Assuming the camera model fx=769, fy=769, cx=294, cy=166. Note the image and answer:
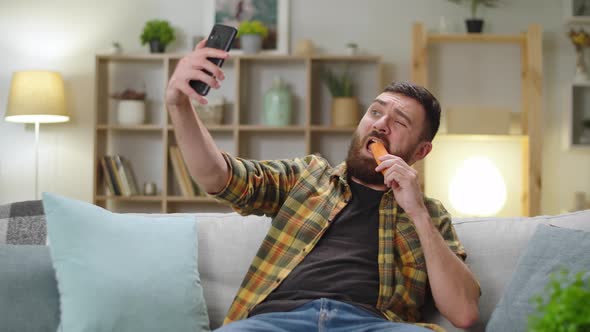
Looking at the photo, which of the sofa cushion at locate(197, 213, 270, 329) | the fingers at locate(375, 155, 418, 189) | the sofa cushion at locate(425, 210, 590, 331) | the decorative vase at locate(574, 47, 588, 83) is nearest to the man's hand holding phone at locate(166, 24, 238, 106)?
the fingers at locate(375, 155, 418, 189)

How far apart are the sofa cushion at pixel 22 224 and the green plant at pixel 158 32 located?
2675 mm

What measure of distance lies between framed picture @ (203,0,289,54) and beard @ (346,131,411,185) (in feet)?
9.18

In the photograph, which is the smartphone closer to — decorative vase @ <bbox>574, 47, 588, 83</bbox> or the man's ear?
the man's ear

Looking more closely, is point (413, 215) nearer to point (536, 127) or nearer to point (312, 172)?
point (312, 172)

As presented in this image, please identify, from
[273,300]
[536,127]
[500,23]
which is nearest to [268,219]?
[273,300]

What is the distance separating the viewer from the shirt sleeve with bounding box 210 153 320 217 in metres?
1.92

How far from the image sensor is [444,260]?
185cm

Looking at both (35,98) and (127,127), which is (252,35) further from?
(35,98)

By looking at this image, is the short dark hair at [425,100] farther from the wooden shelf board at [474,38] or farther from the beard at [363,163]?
the wooden shelf board at [474,38]

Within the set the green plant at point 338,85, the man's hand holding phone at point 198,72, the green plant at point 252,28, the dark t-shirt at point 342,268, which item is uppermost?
the green plant at point 252,28

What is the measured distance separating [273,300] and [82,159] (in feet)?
11.0

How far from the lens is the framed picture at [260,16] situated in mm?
4852

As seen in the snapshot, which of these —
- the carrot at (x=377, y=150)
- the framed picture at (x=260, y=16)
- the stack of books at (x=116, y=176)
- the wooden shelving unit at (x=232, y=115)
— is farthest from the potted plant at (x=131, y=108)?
the carrot at (x=377, y=150)

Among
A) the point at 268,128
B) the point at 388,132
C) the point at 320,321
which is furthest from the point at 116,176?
the point at 320,321
